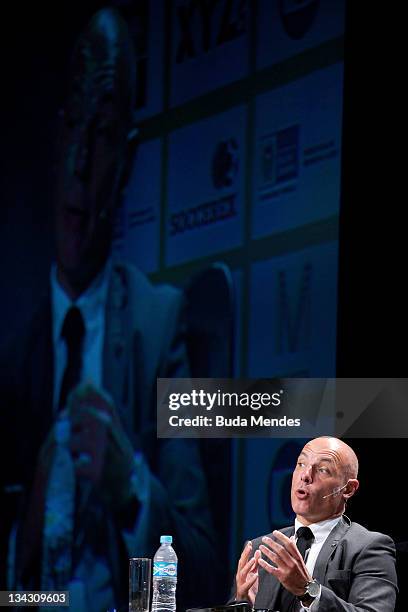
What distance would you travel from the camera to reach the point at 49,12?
587 cm

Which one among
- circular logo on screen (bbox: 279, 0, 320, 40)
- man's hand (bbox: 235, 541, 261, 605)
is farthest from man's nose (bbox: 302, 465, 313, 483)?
circular logo on screen (bbox: 279, 0, 320, 40)

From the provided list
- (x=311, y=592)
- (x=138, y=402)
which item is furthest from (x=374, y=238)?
(x=311, y=592)

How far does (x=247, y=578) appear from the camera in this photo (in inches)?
121

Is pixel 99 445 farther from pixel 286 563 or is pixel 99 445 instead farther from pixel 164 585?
pixel 286 563

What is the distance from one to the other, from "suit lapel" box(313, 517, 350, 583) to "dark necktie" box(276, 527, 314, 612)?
2.3 inches

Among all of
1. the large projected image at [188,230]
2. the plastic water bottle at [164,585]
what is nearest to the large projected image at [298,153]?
the large projected image at [188,230]

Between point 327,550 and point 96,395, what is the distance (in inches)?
93.7

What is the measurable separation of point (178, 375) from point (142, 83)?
1445mm

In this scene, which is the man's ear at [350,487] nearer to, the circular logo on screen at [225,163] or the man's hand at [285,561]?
the man's hand at [285,561]

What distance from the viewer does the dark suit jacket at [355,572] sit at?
3074 millimetres

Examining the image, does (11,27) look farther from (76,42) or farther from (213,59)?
(213,59)

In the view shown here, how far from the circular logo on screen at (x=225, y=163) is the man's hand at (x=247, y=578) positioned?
238 cm

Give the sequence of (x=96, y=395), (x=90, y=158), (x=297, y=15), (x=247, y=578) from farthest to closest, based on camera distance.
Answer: (x=90, y=158), (x=96, y=395), (x=297, y=15), (x=247, y=578)

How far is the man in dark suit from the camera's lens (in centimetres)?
522
